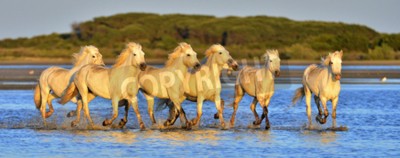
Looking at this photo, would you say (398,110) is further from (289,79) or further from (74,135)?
(289,79)

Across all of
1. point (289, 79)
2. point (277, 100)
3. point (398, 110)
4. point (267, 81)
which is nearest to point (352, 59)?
point (289, 79)

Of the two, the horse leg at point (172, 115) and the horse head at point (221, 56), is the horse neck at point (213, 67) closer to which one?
the horse head at point (221, 56)

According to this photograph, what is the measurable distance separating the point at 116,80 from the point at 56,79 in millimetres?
1666

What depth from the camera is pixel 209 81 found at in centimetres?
1734

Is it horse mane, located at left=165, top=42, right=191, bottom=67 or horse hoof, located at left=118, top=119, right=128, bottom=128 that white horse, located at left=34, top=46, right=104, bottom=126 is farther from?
horse mane, located at left=165, top=42, right=191, bottom=67

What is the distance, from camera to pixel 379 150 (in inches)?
551

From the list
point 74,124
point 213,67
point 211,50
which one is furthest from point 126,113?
point 211,50

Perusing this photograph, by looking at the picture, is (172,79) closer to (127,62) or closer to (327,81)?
(127,62)

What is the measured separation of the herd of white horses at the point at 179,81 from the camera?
56.1ft

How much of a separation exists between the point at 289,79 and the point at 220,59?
18.7 m

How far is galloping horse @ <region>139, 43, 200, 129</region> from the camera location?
56.2 ft

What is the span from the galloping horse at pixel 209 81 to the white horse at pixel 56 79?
212 centimetres

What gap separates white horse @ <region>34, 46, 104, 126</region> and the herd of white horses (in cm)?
3

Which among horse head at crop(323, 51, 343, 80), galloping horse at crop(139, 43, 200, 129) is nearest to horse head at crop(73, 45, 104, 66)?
galloping horse at crop(139, 43, 200, 129)
